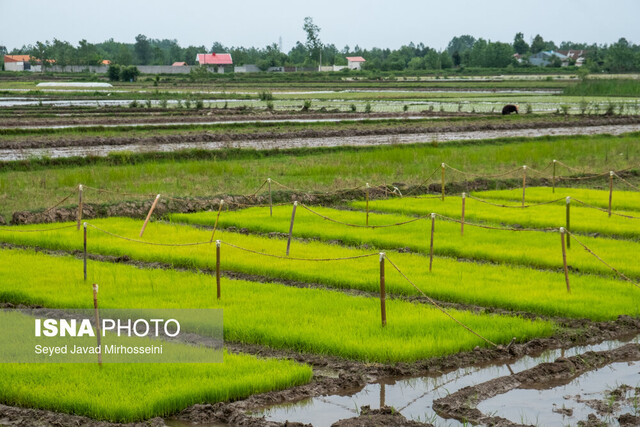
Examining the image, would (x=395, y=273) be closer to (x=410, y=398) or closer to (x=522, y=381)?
(x=522, y=381)

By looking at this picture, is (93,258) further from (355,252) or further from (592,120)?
(592,120)

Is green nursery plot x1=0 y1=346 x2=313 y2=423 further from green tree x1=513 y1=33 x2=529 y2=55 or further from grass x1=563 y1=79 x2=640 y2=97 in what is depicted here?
green tree x1=513 y1=33 x2=529 y2=55

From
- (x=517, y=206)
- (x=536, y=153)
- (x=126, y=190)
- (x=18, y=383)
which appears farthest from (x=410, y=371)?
(x=536, y=153)

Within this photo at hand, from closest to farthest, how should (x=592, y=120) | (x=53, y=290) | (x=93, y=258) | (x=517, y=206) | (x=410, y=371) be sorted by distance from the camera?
(x=410, y=371), (x=53, y=290), (x=93, y=258), (x=517, y=206), (x=592, y=120)

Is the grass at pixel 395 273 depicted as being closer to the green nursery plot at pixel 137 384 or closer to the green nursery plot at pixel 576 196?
the green nursery plot at pixel 137 384

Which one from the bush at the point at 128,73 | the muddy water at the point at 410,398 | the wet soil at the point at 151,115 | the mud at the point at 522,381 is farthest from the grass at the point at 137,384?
the bush at the point at 128,73

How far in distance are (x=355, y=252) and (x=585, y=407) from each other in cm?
529

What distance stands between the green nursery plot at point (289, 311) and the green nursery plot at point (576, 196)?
7.52 m

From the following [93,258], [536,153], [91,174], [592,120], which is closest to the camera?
[93,258]

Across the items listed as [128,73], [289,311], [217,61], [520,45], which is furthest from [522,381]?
[520,45]

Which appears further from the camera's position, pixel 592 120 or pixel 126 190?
pixel 592 120

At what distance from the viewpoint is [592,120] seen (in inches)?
1244

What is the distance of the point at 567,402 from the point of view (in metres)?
6.00

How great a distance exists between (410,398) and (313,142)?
60.3 ft
